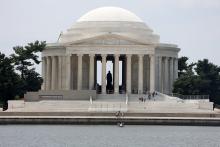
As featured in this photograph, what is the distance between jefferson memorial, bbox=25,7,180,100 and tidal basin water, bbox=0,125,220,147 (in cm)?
4010

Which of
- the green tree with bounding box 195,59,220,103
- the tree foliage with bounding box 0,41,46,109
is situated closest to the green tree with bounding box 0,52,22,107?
the tree foliage with bounding box 0,41,46,109

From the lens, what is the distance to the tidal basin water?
12250cm

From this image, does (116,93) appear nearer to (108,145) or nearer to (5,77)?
(5,77)

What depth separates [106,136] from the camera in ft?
436

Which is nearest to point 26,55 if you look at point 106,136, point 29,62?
point 29,62

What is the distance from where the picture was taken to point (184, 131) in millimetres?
141875

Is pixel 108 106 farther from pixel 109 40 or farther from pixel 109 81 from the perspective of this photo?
pixel 109 81

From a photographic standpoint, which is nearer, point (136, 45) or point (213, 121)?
point (213, 121)

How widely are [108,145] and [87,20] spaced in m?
79.7

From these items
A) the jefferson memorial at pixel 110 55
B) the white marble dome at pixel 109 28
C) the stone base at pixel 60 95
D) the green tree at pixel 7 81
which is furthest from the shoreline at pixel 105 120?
the white marble dome at pixel 109 28

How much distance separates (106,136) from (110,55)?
62.4 metres

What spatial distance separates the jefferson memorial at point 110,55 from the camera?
19088 centimetres

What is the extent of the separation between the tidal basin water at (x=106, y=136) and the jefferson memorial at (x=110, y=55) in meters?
40.1

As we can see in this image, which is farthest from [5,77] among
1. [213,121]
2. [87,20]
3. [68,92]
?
[213,121]
